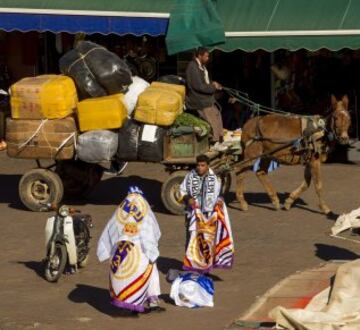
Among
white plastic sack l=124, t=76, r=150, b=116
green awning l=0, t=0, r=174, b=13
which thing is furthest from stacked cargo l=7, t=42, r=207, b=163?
green awning l=0, t=0, r=174, b=13

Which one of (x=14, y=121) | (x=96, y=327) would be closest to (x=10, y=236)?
(x=14, y=121)

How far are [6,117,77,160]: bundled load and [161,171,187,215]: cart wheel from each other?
1.52 m

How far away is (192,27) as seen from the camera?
22141 millimetres

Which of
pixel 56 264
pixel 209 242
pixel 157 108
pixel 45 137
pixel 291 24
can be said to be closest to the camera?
pixel 209 242

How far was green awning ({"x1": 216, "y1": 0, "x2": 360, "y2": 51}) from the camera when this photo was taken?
22.1 metres

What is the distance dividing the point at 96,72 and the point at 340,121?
3752mm

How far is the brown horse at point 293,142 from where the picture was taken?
59.9 ft

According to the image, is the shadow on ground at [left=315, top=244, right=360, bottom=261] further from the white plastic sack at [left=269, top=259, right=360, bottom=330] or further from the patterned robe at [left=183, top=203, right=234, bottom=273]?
the white plastic sack at [left=269, top=259, right=360, bottom=330]

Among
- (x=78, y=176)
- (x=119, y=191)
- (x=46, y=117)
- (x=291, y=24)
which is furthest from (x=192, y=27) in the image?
(x=46, y=117)

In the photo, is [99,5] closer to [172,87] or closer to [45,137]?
[172,87]

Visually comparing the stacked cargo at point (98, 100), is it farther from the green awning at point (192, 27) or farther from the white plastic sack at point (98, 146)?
the green awning at point (192, 27)

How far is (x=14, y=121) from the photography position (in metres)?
18.4

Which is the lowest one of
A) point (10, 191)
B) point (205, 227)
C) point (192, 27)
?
point (10, 191)

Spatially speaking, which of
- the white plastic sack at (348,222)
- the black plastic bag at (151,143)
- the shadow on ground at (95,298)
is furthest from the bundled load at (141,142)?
the shadow on ground at (95,298)
